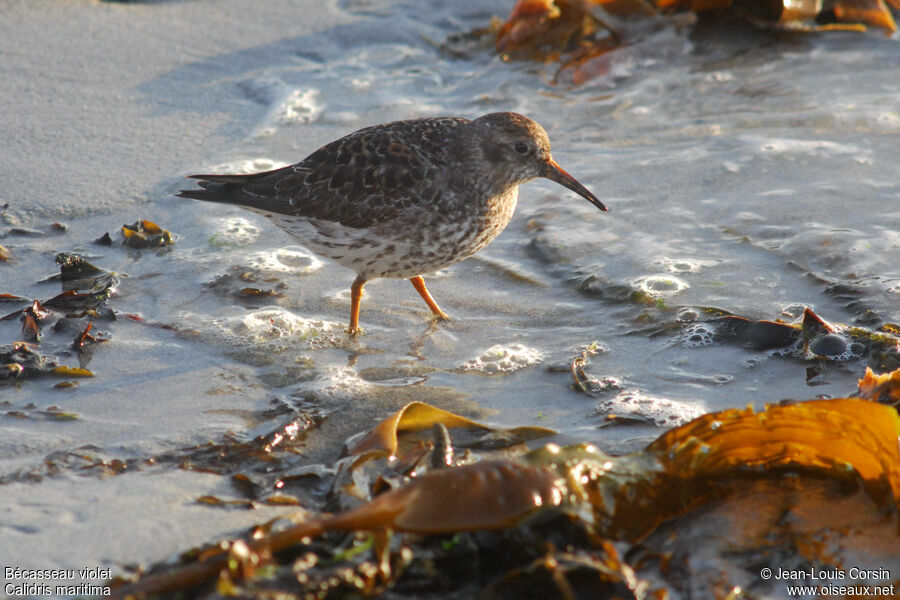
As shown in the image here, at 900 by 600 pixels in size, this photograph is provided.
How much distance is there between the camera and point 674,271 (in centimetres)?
474

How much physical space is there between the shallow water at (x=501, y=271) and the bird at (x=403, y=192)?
346mm

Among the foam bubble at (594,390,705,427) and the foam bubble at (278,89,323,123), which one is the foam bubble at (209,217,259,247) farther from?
the foam bubble at (594,390,705,427)

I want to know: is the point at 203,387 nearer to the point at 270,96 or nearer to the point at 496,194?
the point at 496,194

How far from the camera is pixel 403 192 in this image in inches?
172

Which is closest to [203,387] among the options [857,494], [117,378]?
[117,378]

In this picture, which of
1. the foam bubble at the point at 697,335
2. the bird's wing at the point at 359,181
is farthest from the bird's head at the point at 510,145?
the foam bubble at the point at 697,335

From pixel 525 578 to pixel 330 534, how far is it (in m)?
0.53

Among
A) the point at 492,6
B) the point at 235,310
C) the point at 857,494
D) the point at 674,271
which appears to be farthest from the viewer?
the point at 492,6

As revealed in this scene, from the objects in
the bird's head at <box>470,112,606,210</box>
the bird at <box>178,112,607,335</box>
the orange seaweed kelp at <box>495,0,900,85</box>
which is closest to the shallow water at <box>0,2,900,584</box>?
the orange seaweed kelp at <box>495,0,900,85</box>

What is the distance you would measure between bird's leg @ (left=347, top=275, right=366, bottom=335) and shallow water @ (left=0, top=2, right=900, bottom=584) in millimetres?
91

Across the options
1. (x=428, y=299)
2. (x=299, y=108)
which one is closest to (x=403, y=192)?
(x=428, y=299)

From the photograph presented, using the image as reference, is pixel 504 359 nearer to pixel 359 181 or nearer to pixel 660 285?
pixel 660 285

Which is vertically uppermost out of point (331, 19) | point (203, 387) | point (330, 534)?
point (331, 19)

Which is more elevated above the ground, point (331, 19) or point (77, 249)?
point (331, 19)
